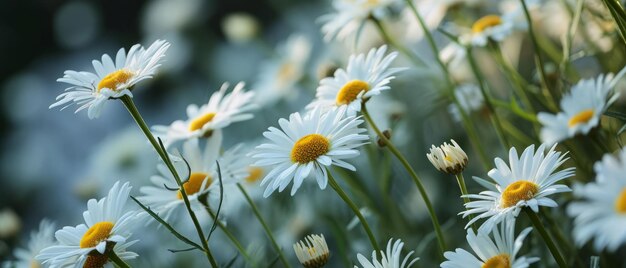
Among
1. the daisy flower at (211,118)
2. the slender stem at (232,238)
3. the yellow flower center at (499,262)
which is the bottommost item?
the yellow flower center at (499,262)

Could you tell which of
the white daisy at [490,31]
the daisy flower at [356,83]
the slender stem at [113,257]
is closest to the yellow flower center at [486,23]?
the white daisy at [490,31]

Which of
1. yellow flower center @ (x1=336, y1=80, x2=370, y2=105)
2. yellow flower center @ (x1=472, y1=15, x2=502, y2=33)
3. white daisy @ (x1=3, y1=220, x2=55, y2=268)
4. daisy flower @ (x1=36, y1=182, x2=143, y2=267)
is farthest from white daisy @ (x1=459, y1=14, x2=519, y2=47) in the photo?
white daisy @ (x1=3, y1=220, x2=55, y2=268)

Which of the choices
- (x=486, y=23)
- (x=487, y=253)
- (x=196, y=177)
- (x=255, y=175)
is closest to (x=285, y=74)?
(x=255, y=175)

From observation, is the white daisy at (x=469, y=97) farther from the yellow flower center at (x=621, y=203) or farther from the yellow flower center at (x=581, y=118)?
the yellow flower center at (x=621, y=203)

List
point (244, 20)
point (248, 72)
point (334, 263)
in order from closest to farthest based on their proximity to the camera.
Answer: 1. point (334, 263)
2. point (244, 20)
3. point (248, 72)

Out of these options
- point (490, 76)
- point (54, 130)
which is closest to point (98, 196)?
point (490, 76)

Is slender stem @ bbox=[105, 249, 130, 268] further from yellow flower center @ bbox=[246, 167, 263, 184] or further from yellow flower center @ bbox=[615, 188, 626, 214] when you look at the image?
yellow flower center @ bbox=[246, 167, 263, 184]

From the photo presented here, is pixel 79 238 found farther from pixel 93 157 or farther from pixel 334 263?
pixel 93 157
